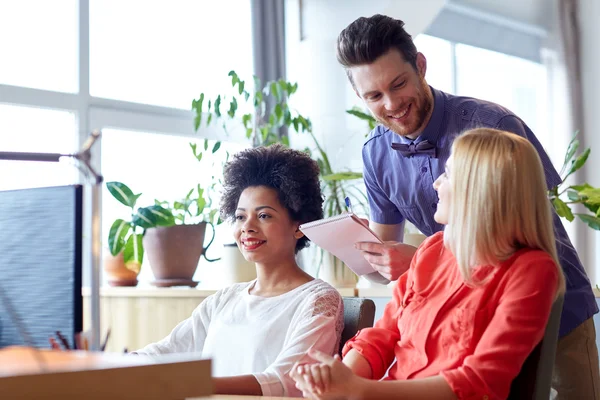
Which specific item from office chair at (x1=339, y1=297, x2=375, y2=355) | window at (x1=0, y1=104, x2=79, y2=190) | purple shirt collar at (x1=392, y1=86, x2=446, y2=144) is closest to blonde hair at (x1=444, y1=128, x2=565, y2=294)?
office chair at (x1=339, y1=297, x2=375, y2=355)

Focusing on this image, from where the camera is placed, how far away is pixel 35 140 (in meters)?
3.68

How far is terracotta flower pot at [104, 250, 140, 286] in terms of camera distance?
3430mm

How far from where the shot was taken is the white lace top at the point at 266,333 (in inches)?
69.4

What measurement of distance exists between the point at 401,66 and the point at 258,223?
0.55 meters

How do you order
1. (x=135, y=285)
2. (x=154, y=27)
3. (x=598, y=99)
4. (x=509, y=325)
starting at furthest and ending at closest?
(x=598, y=99), (x=154, y=27), (x=135, y=285), (x=509, y=325)

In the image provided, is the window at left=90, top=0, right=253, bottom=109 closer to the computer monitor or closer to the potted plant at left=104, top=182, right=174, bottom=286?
the potted plant at left=104, top=182, right=174, bottom=286

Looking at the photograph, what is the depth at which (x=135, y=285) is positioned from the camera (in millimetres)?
3506

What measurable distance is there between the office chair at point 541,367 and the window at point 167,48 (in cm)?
306

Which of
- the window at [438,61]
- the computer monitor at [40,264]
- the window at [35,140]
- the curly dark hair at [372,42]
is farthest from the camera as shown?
the window at [438,61]

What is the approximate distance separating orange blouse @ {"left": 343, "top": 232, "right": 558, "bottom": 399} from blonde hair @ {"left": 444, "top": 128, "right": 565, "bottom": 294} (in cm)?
3

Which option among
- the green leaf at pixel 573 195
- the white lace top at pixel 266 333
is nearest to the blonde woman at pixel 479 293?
the white lace top at pixel 266 333

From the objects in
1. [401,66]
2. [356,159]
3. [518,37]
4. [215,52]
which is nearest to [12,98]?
[215,52]

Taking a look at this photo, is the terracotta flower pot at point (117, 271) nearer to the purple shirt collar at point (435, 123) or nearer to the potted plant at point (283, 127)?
the potted plant at point (283, 127)

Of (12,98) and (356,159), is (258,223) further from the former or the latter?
(356,159)
